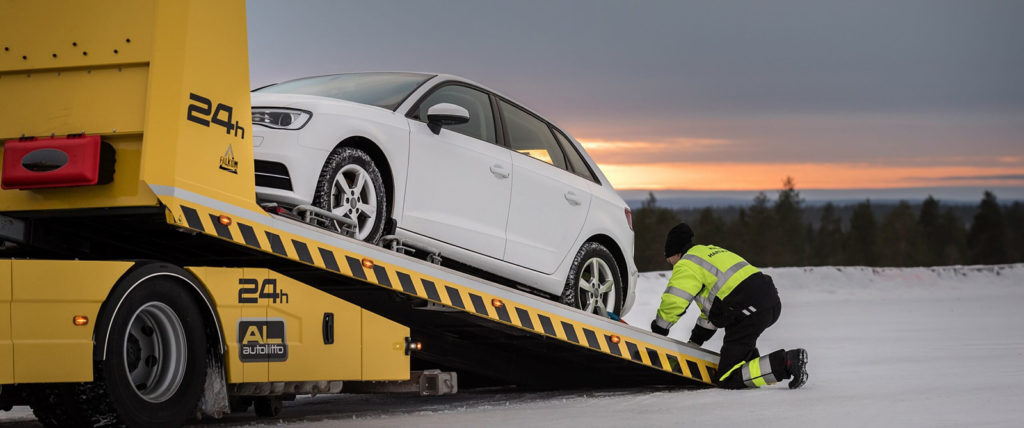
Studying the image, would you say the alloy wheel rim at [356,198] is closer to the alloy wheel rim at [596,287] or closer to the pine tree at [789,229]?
the alloy wheel rim at [596,287]

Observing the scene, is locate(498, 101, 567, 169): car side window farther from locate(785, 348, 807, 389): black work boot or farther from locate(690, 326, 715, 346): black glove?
locate(785, 348, 807, 389): black work boot

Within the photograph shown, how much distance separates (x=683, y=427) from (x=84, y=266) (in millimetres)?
3239

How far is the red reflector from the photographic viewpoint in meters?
5.55

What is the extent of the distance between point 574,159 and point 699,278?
1.36 meters

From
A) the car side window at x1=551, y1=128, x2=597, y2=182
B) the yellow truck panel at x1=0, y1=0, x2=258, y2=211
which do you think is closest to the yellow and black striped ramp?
the yellow truck panel at x1=0, y1=0, x2=258, y2=211

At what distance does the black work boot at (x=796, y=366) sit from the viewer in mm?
9250

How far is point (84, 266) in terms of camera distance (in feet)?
17.9

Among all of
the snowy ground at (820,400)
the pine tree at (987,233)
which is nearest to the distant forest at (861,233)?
the pine tree at (987,233)

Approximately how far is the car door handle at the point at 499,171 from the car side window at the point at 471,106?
9.1 inches

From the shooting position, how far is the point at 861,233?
160m

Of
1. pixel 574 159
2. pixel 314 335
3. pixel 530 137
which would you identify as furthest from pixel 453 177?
pixel 574 159

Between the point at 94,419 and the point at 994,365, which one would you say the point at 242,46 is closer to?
the point at 94,419

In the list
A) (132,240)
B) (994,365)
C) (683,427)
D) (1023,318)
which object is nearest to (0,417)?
(132,240)

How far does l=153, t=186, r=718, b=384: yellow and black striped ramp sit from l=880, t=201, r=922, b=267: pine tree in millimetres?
154553
